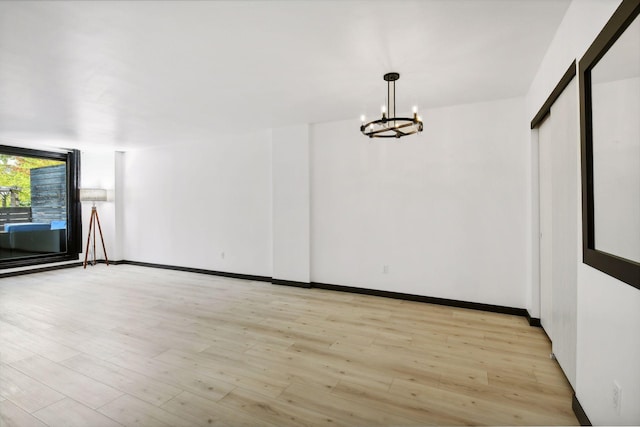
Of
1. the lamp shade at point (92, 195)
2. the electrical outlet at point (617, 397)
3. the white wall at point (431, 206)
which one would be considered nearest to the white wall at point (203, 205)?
the lamp shade at point (92, 195)

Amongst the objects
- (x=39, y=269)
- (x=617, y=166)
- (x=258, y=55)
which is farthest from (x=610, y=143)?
(x=39, y=269)

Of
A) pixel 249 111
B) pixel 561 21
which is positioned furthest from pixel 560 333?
pixel 249 111

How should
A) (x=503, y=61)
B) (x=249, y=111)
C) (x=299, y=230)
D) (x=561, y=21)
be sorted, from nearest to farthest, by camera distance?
(x=561, y=21) < (x=503, y=61) < (x=249, y=111) < (x=299, y=230)

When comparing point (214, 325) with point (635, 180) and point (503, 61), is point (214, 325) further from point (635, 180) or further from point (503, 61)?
point (503, 61)

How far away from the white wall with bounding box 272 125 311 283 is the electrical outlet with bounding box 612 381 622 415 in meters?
3.99

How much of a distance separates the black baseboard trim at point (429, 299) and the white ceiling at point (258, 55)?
2638 millimetres

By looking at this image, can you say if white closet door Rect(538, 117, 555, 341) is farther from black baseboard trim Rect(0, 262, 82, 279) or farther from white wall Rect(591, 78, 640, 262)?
black baseboard trim Rect(0, 262, 82, 279)

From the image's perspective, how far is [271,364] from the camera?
8.80 ft

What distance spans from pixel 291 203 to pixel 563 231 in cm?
373

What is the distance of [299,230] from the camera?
5.24 metres

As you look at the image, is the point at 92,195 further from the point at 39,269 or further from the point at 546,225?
the point at 546,225

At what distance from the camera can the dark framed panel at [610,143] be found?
128cm

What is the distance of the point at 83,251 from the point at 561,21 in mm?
9175

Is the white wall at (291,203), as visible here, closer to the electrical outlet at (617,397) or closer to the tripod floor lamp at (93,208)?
the electrical outlet at (617,397)
